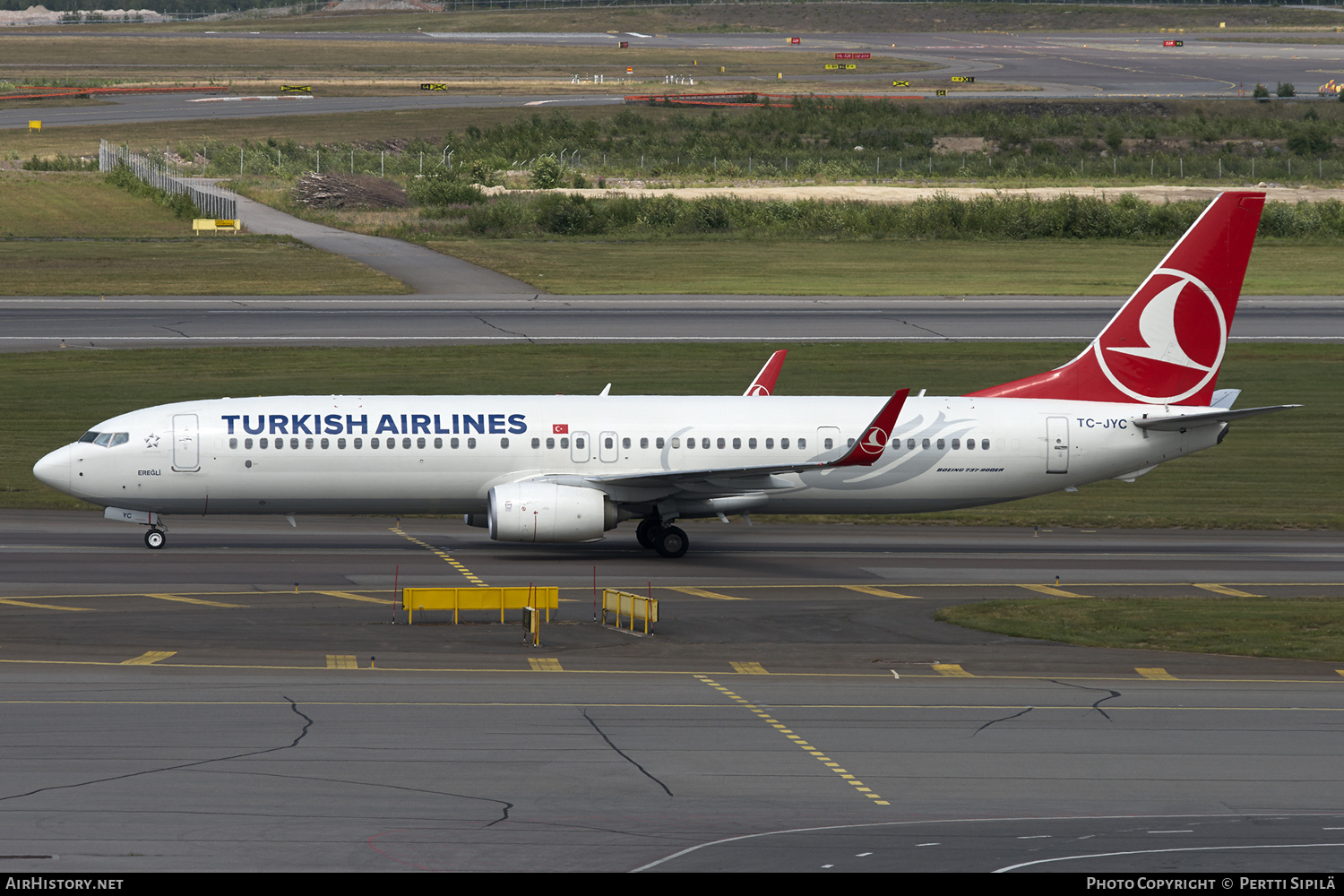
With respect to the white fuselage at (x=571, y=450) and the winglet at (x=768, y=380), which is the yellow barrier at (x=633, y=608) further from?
the winglet at (x=768, y=380)

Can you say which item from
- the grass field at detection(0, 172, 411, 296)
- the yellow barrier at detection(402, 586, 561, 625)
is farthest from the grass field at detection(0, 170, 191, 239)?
the yellow barrier at detection(402, 586, 561, 625)

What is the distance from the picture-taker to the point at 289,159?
133m

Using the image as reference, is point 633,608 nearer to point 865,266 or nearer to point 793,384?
point 793,384

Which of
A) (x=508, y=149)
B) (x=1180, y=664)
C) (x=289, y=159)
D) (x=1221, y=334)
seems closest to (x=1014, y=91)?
(x=508, y=149)

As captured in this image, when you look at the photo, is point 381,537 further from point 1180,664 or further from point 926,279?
point 926,279

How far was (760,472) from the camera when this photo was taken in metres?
38.9

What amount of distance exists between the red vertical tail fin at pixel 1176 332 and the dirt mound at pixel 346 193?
78806 millimetres

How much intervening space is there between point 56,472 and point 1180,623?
27.8m

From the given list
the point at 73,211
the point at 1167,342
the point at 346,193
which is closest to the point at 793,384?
the point at 1167,342

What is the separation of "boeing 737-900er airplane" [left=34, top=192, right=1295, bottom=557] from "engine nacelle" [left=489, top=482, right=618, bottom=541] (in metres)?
0.05

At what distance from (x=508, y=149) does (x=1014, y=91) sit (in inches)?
2452

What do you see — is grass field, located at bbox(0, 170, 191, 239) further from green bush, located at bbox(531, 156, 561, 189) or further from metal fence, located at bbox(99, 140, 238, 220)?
green bush, located at bbox(531, 156, 561, 189)

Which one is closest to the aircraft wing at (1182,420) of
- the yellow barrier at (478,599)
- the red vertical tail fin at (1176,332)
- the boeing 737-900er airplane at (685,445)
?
the boeing 737-900er airplane at (685,445)
